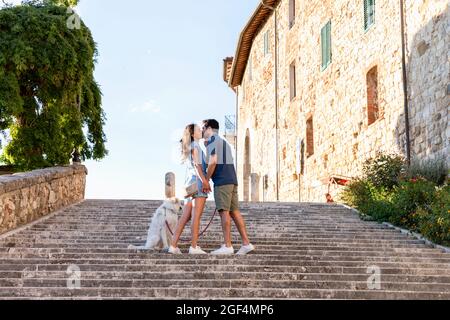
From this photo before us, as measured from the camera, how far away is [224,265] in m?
6.30

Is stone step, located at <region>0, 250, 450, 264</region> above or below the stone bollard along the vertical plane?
below

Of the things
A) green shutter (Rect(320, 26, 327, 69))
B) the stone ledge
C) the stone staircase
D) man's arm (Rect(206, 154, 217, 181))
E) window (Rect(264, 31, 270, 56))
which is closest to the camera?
the stone staircase

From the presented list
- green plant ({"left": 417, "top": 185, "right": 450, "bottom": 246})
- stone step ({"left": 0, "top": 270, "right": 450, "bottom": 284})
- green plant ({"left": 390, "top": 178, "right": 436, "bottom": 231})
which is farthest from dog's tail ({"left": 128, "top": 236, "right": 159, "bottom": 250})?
green plant ({"left": 390, "top": 178, "right": 436, "bottom": 231})

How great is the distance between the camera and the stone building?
36.7ft

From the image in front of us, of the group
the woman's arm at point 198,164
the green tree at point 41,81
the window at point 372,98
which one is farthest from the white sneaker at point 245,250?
the window at point 372,98

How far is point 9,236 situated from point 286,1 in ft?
50.8

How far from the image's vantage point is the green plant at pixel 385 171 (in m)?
11.7

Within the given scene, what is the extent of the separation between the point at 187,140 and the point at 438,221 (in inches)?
131

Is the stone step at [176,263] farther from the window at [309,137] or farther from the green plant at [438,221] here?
the window at [309,137]

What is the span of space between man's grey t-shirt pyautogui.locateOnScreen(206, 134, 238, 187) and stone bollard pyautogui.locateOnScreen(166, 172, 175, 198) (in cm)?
56

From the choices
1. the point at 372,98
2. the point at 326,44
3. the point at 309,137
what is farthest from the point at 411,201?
the point at 309,137

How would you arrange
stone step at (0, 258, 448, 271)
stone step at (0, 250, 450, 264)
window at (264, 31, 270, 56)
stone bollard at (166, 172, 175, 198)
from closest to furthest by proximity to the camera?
stone step at (0, 258, 448, 271) < stone step at (0, 250, 450, 264) < stone bollard at (166, 172, 175, 198) < window at (264, 31, 270, 56)

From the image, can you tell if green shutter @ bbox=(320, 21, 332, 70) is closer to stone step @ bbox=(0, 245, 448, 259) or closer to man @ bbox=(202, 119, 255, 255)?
stone step @ bbox=(0, 245, 448, 259)

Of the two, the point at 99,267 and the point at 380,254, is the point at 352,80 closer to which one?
the point at 380,254
